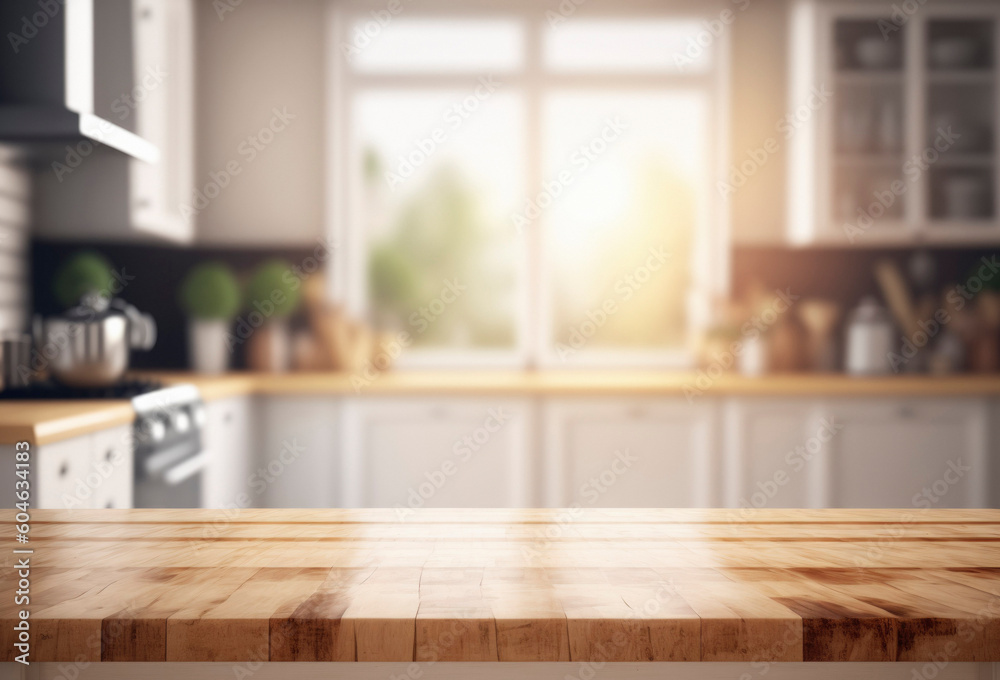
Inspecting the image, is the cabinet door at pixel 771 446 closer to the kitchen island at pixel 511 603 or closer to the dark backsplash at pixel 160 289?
the kitchen island at pixel 511 603

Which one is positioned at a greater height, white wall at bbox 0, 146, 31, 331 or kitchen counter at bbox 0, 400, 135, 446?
white wall at bbox 0, 146, 31, 331

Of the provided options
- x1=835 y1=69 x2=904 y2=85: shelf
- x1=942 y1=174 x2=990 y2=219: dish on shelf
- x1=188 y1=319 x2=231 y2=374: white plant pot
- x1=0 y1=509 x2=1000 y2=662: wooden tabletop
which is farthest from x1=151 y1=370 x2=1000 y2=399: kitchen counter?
x1=0 y1=509 x2=1000 y2=662: wooden tabletop

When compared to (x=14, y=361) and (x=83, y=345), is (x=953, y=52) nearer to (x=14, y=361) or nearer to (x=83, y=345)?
(x=83, y=345)

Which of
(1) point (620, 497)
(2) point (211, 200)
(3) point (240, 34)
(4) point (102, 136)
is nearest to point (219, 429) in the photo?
(4) point (102, 136)

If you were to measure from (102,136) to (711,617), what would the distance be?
210 centimetres

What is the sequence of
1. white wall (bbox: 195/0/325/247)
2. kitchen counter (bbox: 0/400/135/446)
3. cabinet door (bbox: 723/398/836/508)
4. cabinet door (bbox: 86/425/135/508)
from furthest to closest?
white wall (bbox: 195/0/325/247) < cabinet door (bbox: 723/398/836/508) < cabinet door (bbox: 86/425/135/508) < kitchen counter (bbox: 0/400/135/446)

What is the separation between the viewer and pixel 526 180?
3406 millimetres

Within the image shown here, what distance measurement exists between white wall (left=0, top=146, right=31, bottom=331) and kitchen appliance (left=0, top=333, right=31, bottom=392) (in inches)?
27.0

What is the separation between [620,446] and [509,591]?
7.16 feet

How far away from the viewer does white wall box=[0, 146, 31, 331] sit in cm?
267

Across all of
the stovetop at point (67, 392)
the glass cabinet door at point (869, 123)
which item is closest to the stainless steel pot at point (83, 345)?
the stovetop at point (67, 392)

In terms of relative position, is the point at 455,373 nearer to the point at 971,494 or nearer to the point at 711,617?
the point at 971,494

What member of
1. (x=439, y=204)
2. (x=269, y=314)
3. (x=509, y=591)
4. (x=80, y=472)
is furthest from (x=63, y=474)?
(x=439, y=204)

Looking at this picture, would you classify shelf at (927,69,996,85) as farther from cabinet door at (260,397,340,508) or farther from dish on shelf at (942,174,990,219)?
cabinet door at (260,397,340,508)
